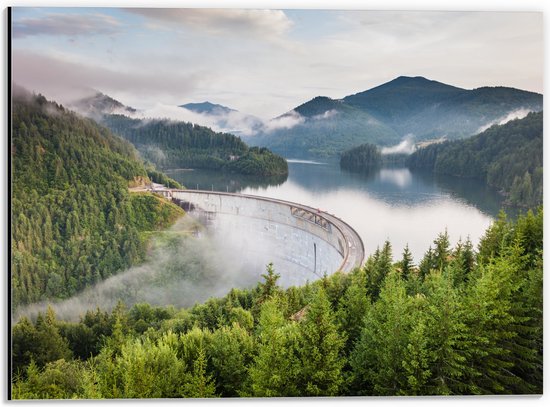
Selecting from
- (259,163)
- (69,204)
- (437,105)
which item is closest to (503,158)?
(437,105)

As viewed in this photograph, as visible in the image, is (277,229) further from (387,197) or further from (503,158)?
(503,158)

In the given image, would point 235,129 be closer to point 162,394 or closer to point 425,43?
point 425,43

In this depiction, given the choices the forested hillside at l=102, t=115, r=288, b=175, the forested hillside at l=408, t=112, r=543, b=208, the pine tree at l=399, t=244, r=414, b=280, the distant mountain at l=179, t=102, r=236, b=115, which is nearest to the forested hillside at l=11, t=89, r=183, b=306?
the forested hillside at l=102, t=115, r=288, b=175

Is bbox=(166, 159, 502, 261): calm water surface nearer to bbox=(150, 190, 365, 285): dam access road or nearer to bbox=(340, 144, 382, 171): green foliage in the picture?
bbox=(340, 144, 382, 171): green foliage

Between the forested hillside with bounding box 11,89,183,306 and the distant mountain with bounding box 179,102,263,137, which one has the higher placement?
the distant mountain with bounding box 179,102,263,137

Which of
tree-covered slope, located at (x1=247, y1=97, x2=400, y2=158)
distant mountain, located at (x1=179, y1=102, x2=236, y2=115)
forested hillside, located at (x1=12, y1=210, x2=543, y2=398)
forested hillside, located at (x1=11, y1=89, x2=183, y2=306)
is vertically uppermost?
distant mountain, located at (x1=179, y1=102, x2=236, y2=115)

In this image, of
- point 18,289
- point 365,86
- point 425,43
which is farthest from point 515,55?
point 18,289
